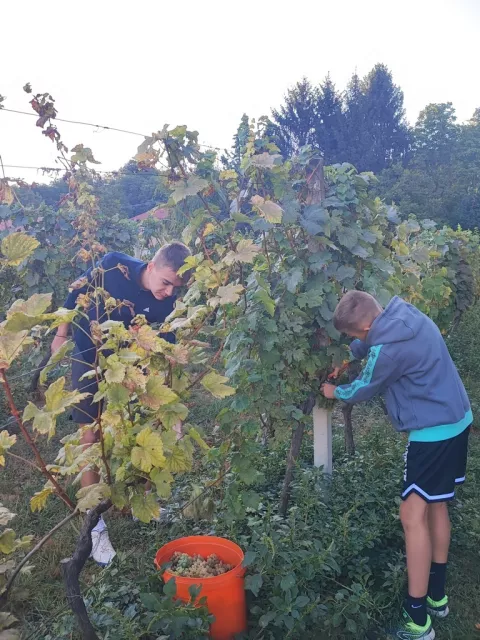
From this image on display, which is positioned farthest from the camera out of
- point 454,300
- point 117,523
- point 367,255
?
point 454,300

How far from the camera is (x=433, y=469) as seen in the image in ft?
8.00

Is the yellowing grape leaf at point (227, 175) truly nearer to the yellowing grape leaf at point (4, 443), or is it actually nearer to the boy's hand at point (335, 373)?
the boy's hand at point (335, 373)

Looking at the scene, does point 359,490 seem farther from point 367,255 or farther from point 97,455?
point 97,455

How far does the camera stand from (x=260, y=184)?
2779 mm

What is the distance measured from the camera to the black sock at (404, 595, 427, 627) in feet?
7.81

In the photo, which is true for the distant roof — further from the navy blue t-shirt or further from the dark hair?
the navy blue t-shirt

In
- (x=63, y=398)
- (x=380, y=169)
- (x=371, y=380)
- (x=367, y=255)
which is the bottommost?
(x=371, y=380)

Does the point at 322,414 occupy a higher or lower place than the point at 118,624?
higher

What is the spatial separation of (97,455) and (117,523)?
5.53 ft

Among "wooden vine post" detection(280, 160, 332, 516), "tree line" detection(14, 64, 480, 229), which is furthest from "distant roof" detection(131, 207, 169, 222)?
"tree line" detection(14, 64, 480, 229)

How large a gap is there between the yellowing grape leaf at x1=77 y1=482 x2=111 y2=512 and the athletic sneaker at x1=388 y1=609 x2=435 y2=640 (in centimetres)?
145

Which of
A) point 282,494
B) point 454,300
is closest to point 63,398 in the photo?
point 282,494

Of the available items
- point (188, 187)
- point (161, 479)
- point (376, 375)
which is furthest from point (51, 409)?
point (376, 375)

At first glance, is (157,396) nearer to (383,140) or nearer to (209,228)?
(209,228)
